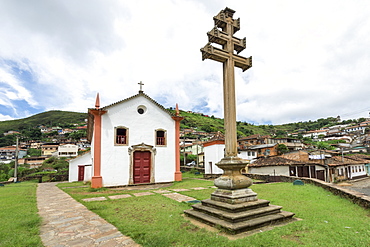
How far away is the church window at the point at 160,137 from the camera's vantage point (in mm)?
14151

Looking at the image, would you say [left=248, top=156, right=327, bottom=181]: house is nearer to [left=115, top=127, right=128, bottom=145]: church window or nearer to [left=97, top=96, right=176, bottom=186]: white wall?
[left=97, top=96, right=176, bottom=186]: white wall

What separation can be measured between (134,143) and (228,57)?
936 centimetres

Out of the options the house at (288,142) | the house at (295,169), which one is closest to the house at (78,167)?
the house at (295,169)

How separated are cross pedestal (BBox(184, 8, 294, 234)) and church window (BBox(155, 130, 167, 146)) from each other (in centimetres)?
923

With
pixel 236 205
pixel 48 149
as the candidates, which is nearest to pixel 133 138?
pixel 236 205

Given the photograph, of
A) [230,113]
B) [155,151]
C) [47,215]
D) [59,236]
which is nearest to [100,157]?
[155,151]

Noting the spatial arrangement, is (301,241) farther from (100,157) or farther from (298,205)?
(100,157)

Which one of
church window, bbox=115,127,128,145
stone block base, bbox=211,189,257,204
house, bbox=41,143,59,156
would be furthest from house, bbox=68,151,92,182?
house, bbox=41,143,59,156

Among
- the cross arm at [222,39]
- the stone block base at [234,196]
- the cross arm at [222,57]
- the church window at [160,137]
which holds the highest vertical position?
Answer: the cross arm at [222,39]

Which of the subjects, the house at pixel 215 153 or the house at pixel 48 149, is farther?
the house at pixel 48 149

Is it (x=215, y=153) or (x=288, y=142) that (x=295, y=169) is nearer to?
(x=215, y=153)

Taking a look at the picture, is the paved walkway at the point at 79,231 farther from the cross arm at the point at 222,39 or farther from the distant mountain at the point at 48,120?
the distant mountain at the point at 48,120

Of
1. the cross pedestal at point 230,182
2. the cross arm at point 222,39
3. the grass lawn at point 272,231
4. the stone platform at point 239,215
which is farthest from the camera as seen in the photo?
the cross arm at point 222,39

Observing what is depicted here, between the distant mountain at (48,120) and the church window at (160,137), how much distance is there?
11913 cm
